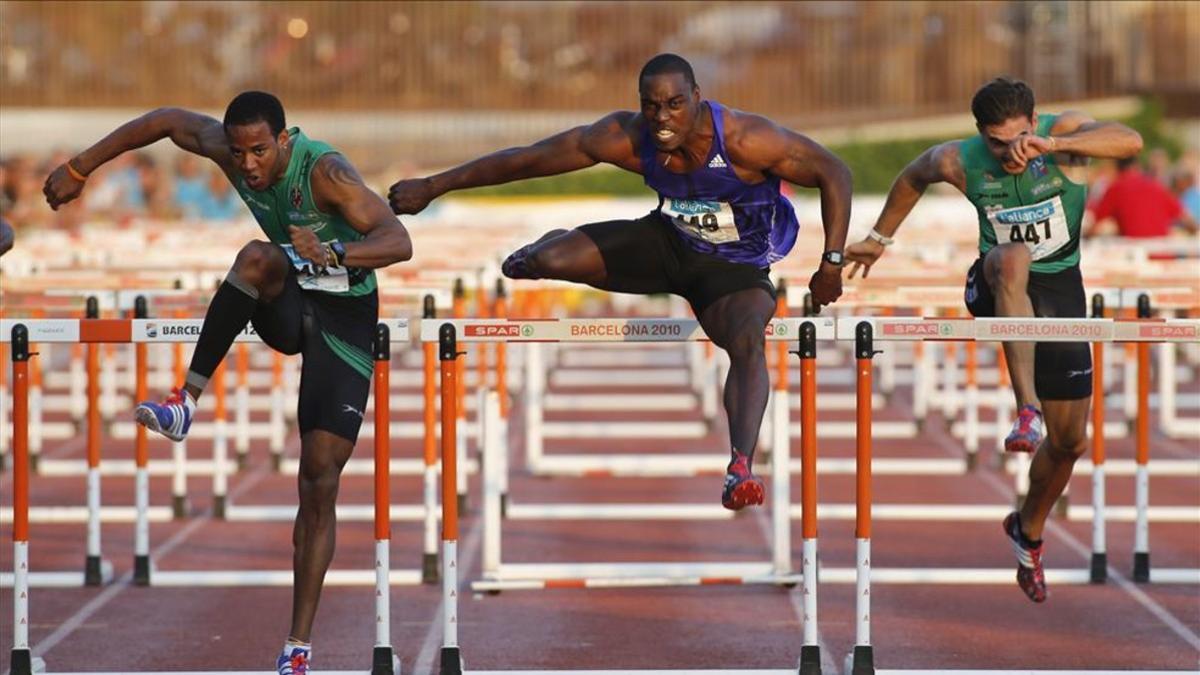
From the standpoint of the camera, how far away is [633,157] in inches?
338

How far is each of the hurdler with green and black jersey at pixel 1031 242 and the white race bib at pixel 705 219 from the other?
62cm

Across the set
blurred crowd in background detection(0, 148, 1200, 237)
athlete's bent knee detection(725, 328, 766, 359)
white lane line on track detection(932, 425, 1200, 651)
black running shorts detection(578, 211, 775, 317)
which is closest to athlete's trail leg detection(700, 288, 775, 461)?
athlete's bent knee detection(725, 328, 766, 359)

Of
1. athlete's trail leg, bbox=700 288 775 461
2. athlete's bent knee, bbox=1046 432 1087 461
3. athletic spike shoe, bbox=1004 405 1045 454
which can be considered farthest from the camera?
athlete's bent knee, bbox=1046 432 1087 461

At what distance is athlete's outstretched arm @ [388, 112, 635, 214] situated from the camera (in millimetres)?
8508

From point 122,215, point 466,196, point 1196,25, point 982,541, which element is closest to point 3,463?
point 982,541

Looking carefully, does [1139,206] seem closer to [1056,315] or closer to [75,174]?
[1056,315]

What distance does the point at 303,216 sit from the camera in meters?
8.10

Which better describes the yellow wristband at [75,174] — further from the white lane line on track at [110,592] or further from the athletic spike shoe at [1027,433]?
the athletic spike shoe at [1027,433]

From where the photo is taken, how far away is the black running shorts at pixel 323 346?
8203 millimetres

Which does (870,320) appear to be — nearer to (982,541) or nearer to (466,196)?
(982,541)

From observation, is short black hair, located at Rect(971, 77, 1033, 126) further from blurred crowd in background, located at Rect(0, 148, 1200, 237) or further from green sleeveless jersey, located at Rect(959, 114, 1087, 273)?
blurred crowd in background, located at Rect(0, 148, 1200, 237)

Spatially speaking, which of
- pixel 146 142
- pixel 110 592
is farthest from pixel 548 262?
pixel 110 592

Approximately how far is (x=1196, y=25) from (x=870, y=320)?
30811mm

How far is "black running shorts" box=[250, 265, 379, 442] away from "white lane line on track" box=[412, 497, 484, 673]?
3.00ft
